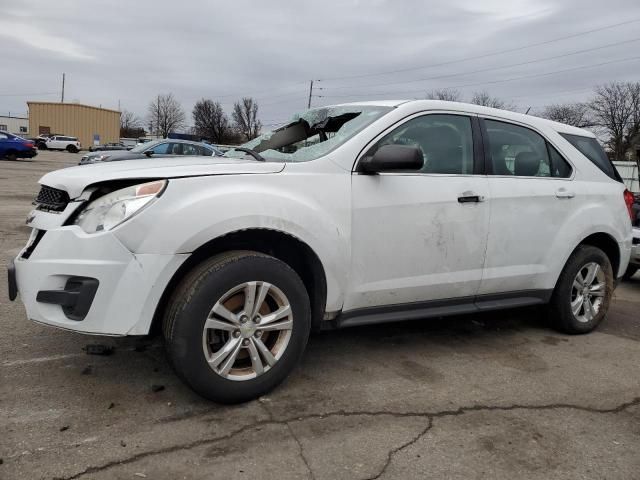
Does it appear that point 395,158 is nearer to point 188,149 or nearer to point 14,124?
point 188,149

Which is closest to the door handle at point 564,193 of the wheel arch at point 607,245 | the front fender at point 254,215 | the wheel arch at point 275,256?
the wheel arch at point 607,245

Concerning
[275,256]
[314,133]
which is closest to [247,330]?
[275,256]

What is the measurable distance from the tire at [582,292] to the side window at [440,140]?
1377 millimetres

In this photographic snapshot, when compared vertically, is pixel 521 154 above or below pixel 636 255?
above

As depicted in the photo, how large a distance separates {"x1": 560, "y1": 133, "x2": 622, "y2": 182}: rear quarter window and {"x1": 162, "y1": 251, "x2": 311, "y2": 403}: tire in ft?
9.58

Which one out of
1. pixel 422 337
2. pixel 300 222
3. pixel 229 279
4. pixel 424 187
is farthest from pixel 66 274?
pixel 422 337

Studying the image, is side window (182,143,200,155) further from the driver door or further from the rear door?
the driver door

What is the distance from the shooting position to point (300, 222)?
9.54 ft

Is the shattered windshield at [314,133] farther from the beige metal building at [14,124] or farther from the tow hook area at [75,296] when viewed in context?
the beige metal building at [14,124]

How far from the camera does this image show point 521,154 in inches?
159

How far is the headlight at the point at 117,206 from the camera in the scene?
101 inches

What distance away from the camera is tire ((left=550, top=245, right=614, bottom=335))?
4266mm

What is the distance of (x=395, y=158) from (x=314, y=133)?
91 cm

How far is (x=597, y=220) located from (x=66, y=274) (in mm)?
3963
